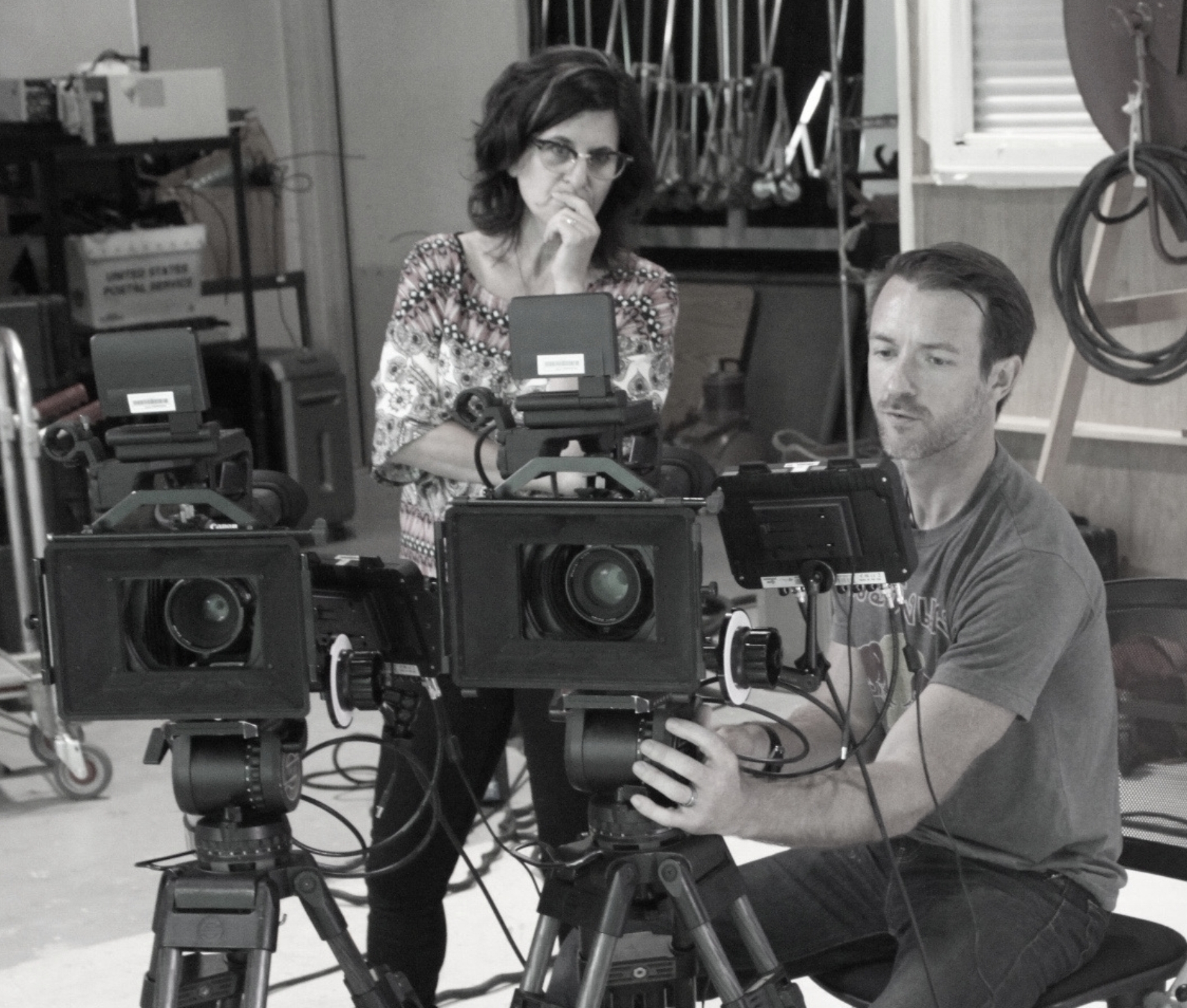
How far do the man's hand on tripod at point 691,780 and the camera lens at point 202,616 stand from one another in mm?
363

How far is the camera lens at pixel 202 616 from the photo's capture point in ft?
4.95

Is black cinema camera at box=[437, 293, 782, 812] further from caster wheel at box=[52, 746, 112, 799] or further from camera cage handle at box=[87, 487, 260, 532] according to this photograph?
caster wheel at box=[52, 746, 112, 799]

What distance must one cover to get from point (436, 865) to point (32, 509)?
1966 mm

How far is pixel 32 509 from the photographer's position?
148 inches

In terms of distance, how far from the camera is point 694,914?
1491mm

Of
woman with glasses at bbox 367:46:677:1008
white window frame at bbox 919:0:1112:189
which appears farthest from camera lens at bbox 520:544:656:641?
white window frame at bbox 919:0:1112:189

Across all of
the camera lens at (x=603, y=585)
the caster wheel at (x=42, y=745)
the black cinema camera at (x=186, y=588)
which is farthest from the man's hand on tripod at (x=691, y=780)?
the caster wheel at (x=42, y=745)

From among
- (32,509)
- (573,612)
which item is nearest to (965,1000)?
(573,612)

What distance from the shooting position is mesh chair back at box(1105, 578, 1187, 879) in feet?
6.20

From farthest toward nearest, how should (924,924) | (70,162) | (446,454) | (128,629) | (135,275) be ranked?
(70,162), (135,275), (446,454), (924,924), (128,629)

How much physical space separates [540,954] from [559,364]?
53cm

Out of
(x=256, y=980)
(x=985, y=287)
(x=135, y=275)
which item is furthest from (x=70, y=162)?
(x=256, y=980)

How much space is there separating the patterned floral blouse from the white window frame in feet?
5.21

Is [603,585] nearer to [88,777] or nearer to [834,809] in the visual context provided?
[834,809]
